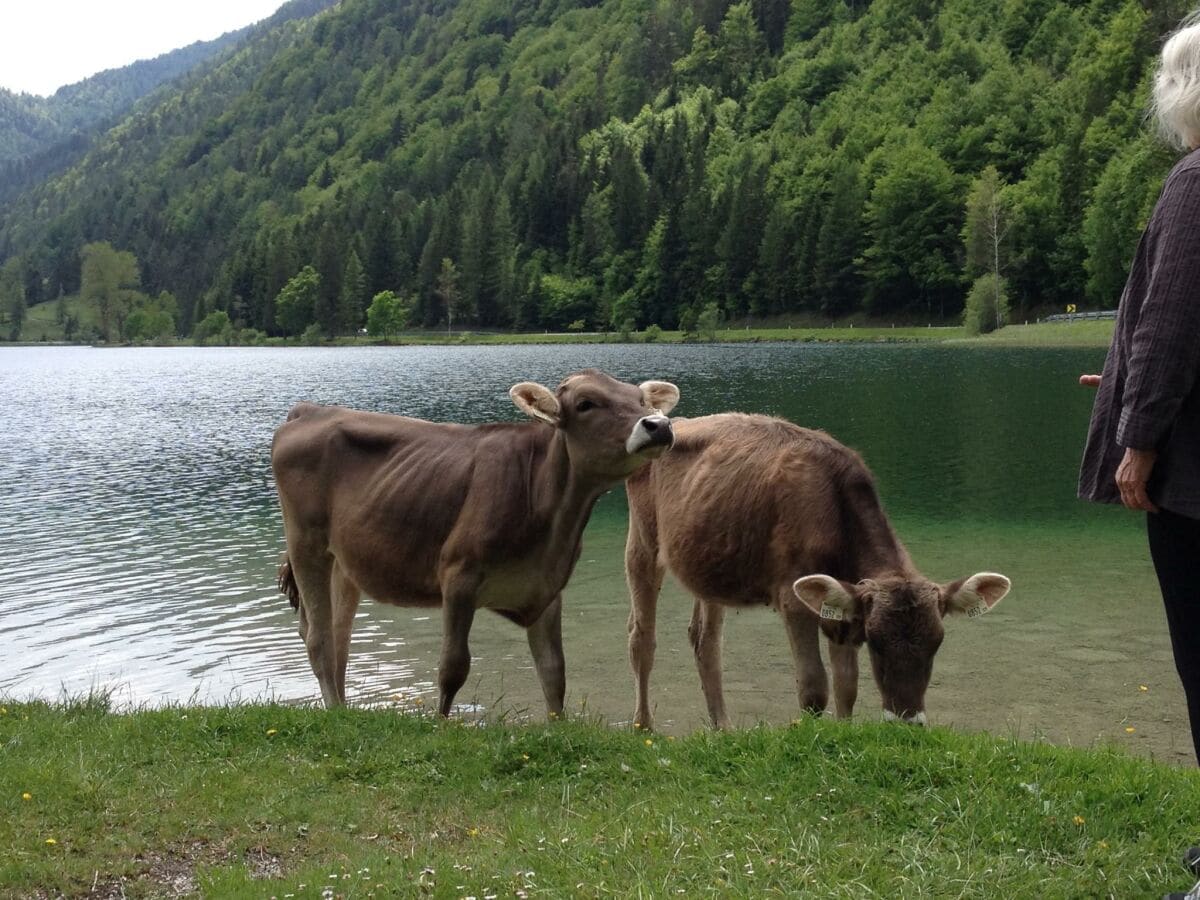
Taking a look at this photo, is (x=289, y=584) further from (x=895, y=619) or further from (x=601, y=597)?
(x=601, y=597)

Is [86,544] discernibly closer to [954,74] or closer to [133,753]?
[133,753]

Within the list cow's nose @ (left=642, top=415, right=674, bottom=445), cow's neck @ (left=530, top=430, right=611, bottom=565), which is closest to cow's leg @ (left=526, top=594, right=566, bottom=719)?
cow's neck @ (left=530, top=430, right=611, bottom=565)

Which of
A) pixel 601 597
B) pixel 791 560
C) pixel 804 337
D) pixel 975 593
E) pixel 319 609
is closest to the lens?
pixel 975 593

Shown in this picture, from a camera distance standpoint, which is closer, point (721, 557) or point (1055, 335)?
point (721, 557)

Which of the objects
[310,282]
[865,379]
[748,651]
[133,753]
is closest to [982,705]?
[748,651]

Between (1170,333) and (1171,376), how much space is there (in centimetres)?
18

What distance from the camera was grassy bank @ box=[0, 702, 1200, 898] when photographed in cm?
536

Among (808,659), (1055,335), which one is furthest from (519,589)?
(1055,335)

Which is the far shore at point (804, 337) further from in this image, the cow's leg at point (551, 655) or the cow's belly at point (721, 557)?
the cow's leg at point (551, 655)

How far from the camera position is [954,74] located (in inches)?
7067

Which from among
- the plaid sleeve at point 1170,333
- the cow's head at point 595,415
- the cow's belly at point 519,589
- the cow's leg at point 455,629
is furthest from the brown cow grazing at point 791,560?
the plaid sleeve at point 1170,333

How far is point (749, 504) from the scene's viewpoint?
9.39 metres

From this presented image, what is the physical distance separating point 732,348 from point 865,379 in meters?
54.0

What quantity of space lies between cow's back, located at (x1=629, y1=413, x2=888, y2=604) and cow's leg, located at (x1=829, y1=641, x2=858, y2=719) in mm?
664
